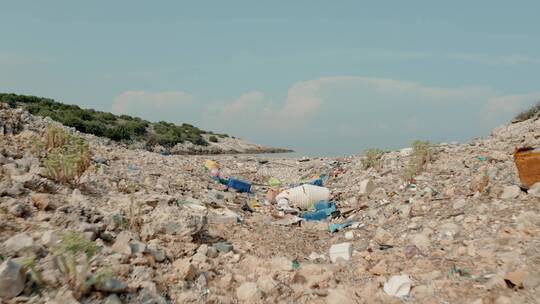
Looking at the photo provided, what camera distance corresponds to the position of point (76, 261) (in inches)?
94.4

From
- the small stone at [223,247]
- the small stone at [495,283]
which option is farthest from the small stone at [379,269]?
the small stone at [223,247]

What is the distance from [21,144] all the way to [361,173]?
617 centimetres

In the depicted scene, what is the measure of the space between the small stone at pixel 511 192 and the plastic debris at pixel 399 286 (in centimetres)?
193

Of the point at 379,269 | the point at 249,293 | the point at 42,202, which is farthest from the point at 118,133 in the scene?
the point at 249,293

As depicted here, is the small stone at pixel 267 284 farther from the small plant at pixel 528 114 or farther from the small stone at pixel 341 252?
the small plant at pixel 528 114

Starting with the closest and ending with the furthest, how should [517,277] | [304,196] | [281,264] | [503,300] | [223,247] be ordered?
1. [503,300]
2. [517,277]
3. [281,264]
4. [223,247]
5. [304,196]

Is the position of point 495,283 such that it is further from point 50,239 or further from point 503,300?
point 50,239

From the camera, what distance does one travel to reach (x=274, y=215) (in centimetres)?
611

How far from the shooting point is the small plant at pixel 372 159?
28.6 feet

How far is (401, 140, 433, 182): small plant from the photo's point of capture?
6.67 m

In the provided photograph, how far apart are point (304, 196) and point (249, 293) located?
4.43 meters

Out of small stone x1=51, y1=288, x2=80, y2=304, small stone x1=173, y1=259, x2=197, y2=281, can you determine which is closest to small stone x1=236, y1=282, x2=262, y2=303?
small stone x1=173, y1=259, x2=197, y2=281

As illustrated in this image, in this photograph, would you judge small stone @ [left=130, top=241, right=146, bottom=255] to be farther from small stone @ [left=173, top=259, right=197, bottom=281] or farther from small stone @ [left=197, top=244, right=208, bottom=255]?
small stone @ [left=197, top=244, right=208, bottom=255]

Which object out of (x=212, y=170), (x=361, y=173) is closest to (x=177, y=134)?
(x=212, y=170)
